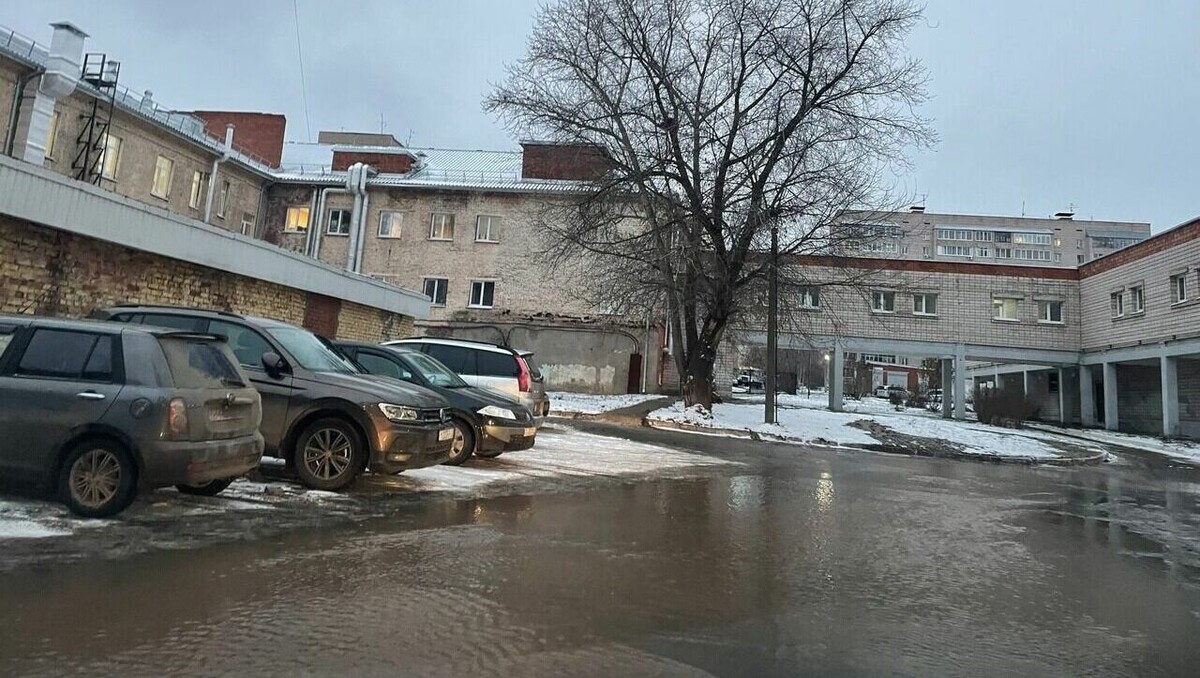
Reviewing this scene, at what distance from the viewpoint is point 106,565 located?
4.55m

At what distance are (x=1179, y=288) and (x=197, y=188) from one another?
39.1 m

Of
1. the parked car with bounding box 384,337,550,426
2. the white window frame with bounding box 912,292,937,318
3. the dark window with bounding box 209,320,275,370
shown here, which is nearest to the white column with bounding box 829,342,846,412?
the white window frame with bounding box 912,292,937,318

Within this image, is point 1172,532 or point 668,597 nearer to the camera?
point 668,597

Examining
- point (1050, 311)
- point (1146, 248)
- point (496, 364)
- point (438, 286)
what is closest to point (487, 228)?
point (438, 286)

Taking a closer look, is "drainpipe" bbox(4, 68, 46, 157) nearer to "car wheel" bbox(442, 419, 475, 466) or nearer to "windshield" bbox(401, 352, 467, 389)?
"windshield" bbox(401, 352, 467, 389)

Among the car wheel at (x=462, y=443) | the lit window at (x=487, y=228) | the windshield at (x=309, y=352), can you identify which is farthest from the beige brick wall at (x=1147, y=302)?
the windshield at (x=309, y=352)

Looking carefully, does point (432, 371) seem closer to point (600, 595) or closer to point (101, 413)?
point (101, 413)

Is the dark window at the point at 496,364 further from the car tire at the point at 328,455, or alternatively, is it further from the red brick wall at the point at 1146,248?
the red brick wall at the point at 1146,248

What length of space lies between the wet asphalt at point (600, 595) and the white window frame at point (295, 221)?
29.2 m

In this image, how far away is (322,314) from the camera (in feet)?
58.9

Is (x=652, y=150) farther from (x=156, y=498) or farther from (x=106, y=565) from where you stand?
(x=106, y=565)

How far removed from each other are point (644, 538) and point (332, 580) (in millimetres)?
2780

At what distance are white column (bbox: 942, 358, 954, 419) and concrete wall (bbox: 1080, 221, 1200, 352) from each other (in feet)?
18.3

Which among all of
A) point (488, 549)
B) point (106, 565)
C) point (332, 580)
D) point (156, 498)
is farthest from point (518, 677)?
point (156, 498)
